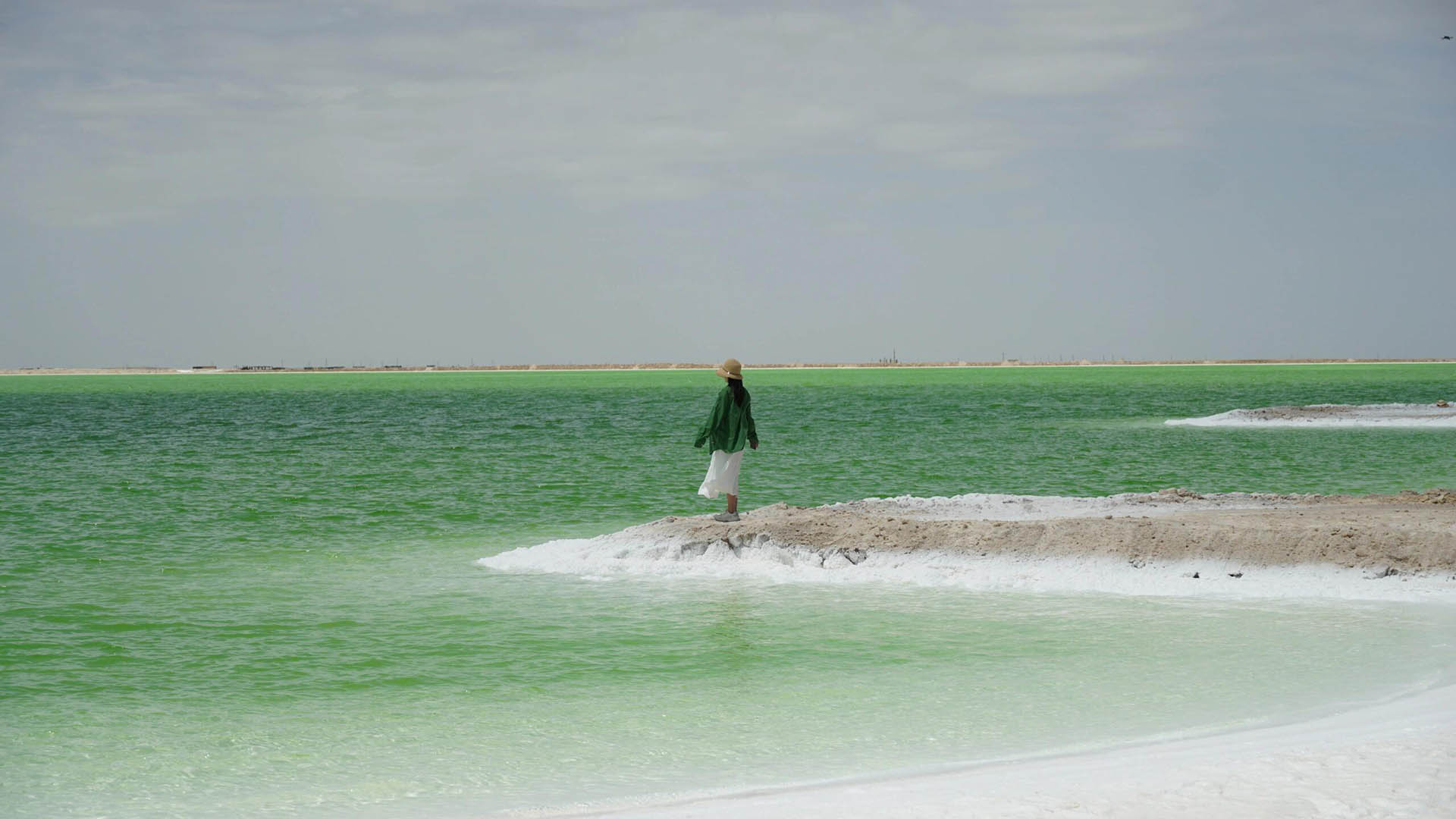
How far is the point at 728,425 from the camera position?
49.3 feet

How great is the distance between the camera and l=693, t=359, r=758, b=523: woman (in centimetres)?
1490

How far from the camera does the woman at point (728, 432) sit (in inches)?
587

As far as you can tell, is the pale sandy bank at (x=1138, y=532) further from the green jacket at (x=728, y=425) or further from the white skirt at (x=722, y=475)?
the green jacket at (x=728, y=425)

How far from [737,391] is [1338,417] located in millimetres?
45566

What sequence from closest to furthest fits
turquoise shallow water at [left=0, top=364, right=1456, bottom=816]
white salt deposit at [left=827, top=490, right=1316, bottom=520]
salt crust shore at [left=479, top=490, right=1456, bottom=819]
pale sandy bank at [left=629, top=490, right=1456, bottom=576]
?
salt crust shore at [left=479, top=490, right=1456, bottom=819], turquoise shallow water at [left=0, top=364, right=1456, bottom=816], pale sandy bank at [left=629, top=490, right=1456, bottom=576], white salt deposit at [left=827, top=490, right=1316, bottom=520]

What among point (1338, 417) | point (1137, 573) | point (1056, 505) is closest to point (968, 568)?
point (1137, 573)

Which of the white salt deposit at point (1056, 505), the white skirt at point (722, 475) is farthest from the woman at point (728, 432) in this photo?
the white salt deposit at point (1056, 505)

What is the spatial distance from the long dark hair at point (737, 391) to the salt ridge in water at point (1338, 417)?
41.9 m

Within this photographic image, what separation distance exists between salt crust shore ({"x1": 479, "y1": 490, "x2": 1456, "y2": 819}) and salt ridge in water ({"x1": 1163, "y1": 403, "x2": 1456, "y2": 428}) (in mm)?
35229

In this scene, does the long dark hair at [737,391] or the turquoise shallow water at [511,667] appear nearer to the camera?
the turquoise shallow water at [511,667]

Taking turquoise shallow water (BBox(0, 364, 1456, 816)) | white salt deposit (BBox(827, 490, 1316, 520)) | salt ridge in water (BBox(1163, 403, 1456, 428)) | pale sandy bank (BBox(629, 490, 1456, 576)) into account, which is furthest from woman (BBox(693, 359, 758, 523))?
salt ridge in water (BBox(1163, 403, 1456, 428))

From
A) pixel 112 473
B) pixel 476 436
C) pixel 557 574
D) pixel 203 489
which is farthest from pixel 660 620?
pixel 476 436

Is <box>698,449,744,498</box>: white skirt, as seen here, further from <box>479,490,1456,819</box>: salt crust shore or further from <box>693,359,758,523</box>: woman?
Answer: <box>479,490,1456,819</box>: salt crust shore

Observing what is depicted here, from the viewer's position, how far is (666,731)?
8758 mm
